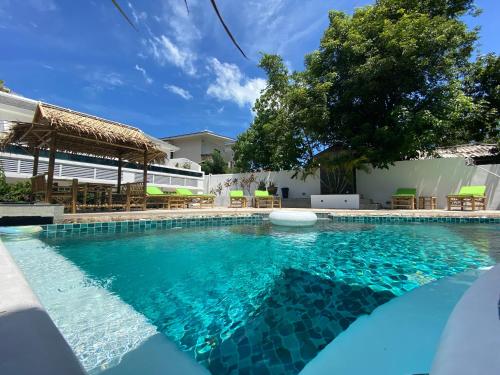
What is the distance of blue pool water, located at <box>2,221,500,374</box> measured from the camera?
198 centimetres

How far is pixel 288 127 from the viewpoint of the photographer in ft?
46.0

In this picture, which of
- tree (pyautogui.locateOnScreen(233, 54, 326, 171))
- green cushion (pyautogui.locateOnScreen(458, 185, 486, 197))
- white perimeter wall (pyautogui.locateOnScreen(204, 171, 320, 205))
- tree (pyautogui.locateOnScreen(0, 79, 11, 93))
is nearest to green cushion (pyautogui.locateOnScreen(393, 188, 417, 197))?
green cushion (pyautogui.locateOnScreen(458, 185, 486, 197))

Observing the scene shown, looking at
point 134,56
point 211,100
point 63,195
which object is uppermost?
point 211,100

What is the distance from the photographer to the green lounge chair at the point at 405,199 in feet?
37.5

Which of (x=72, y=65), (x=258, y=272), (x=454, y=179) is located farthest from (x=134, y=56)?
(x=454, y=179)

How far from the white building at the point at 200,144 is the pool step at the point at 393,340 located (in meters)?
24.4

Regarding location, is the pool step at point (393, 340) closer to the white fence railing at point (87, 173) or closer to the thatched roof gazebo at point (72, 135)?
the thatched roof gazebo at point (72, 135)

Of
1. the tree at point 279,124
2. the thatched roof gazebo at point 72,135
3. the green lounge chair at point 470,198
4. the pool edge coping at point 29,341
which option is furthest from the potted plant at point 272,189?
the pool edge coping at point 29,341

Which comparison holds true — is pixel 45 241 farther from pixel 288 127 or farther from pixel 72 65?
pixel 72 65

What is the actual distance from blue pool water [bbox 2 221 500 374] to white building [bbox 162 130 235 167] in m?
21.7

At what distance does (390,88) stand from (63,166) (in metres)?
16.6

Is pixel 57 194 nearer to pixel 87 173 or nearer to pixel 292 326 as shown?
pixel 87 173

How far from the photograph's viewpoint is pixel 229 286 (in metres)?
3.22

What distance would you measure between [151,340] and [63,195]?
332 inches
